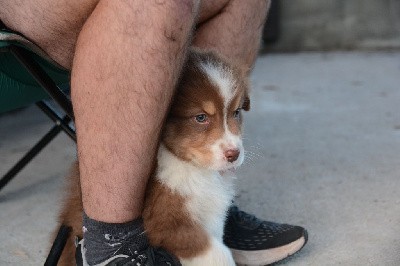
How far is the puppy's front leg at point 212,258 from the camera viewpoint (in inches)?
61.2

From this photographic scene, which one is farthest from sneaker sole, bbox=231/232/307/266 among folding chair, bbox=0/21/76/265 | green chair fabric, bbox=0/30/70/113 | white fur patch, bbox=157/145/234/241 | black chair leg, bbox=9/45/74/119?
green chair fabric, bbox=0/30/70/113

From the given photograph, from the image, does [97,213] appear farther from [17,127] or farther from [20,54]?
[17,127]

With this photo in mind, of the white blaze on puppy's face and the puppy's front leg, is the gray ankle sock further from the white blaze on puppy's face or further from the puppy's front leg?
the white blaze on puppy's face

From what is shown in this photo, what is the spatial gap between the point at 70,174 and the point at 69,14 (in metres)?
0.47

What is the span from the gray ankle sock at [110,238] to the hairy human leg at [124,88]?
0.13ft

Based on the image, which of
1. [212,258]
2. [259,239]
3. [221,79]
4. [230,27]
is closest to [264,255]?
[259,239]

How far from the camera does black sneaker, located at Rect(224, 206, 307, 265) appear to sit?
1.89 meters

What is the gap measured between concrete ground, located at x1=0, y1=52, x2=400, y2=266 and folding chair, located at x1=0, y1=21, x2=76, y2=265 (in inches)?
12.0

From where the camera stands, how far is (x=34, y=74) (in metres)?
1.70

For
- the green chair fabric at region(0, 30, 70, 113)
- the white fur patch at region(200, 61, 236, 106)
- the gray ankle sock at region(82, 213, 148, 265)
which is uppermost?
the white fur patch at region(200, 61, 236, 106)

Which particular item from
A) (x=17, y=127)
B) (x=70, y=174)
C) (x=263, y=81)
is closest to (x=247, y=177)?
(x=70, y=174)

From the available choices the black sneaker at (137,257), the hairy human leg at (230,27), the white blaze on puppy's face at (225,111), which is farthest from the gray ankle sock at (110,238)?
the hairy human leg at (230,27)

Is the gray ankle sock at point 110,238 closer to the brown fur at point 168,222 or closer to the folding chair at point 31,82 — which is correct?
the brown fur at point 168,222

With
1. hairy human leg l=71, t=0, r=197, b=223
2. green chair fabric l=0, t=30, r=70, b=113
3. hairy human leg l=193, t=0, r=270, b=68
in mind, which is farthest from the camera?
hairy human leg l=193, t=0, r=270, b=68
